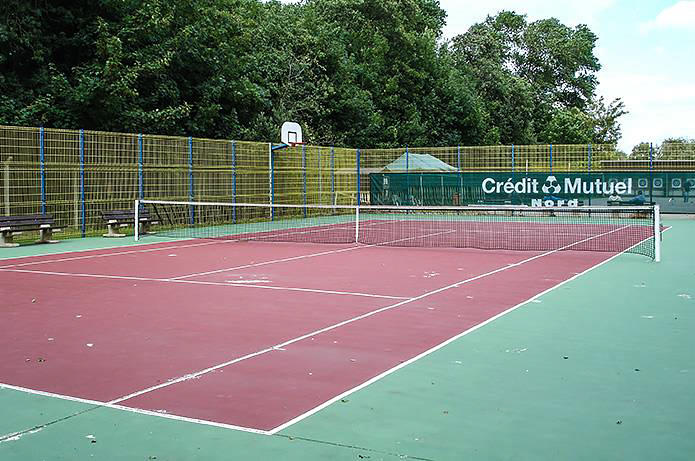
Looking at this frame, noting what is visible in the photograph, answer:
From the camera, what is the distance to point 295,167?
27.7m

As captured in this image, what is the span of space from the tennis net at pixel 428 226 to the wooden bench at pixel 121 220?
0.39m

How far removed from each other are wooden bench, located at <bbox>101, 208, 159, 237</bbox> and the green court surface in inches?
544

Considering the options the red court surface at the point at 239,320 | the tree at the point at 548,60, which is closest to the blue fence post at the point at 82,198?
the red court surface at the point at 239,320

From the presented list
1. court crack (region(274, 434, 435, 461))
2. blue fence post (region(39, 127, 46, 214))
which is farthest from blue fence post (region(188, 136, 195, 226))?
court crack (region(274, 434, 435, 461))

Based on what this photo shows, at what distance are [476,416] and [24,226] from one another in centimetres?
1439

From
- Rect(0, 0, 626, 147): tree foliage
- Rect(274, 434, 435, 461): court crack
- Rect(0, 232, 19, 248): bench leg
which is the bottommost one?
Rect(274, 434, 435, 461): court crack

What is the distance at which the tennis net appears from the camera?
685 inches

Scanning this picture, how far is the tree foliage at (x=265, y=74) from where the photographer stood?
79.7 feet

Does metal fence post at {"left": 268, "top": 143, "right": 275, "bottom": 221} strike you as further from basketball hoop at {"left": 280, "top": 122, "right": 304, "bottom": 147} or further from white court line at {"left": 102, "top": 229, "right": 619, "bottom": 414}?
white court line at {"left": 102, "top": 229, "right": 619, "bottom": 414}

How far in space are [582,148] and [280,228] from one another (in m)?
11.5

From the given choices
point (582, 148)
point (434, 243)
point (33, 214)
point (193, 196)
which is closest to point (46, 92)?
point (193, 196)

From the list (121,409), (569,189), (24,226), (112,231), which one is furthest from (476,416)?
(569,189)

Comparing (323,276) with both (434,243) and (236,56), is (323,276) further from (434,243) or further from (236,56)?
(236,56)

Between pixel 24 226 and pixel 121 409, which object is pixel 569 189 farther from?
pixel 121 409
